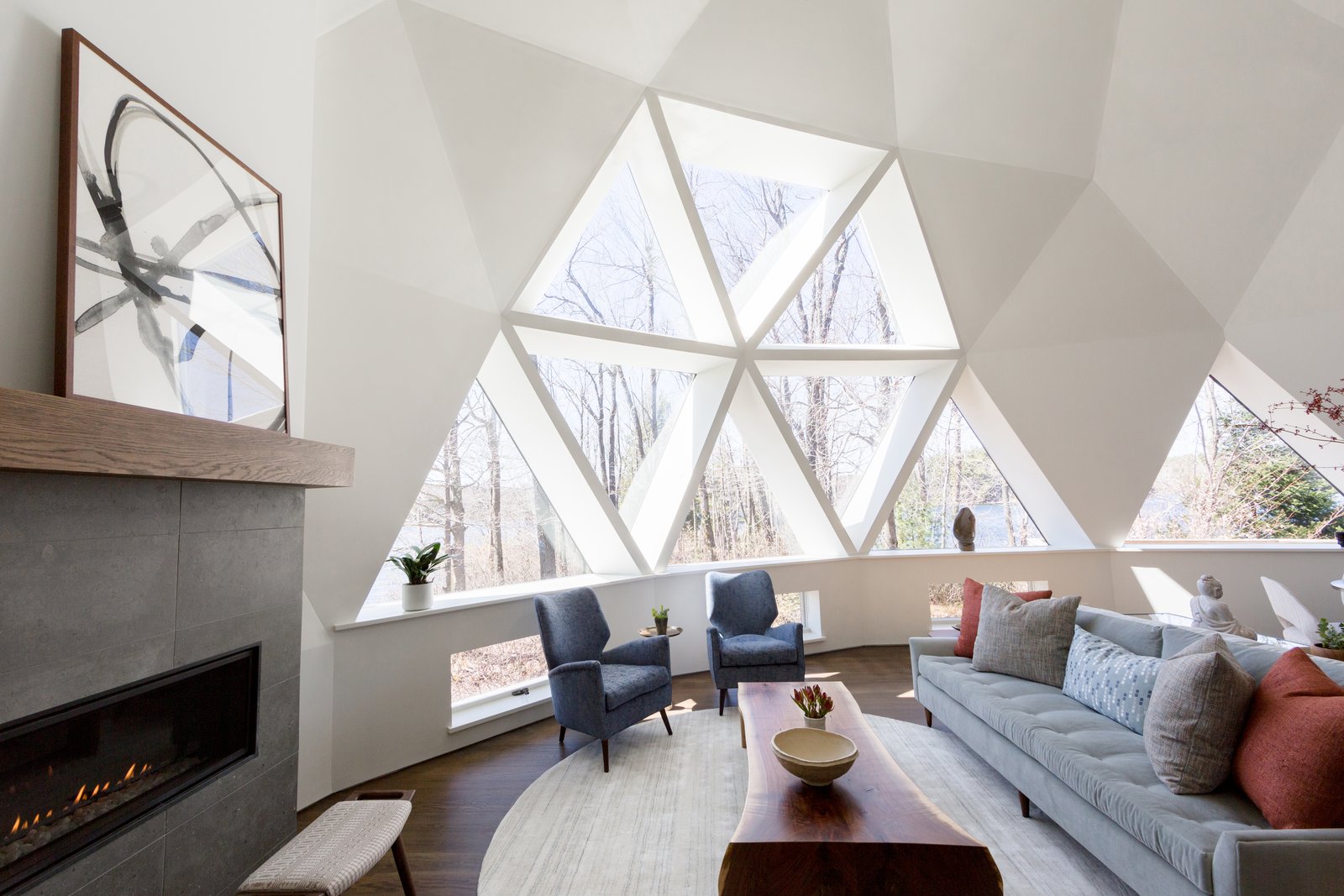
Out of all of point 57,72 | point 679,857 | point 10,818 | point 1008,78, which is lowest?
point 679,857

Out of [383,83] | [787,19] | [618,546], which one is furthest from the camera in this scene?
[618,546]

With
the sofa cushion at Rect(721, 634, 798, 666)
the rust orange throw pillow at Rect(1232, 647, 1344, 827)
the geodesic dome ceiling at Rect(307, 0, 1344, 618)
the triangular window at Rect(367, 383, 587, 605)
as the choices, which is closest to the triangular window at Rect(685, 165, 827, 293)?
the geodesic dome ceiling at Rect(307, 0, 1344, 618)

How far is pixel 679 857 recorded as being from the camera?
290 centimetres

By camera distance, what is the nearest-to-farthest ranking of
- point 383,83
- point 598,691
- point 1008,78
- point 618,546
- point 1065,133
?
point 383,83
point 598,691
point 1008,78
point 1065,133
point 618,546

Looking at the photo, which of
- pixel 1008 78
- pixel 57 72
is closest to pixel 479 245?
pixel 57 72

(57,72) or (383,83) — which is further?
(383,83)

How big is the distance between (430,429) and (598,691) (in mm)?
2129

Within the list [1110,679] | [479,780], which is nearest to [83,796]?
[479,780]

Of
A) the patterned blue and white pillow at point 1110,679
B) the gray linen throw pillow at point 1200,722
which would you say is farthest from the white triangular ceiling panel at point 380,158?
the patterned blue and white pillow at point 1110,679

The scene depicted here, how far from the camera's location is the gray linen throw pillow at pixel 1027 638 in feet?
12.4

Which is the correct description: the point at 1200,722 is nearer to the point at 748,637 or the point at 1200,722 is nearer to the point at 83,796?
the point at 748,637

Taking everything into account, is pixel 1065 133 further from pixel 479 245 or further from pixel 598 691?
pixel 598 691

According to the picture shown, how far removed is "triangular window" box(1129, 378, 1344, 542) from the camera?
677cm

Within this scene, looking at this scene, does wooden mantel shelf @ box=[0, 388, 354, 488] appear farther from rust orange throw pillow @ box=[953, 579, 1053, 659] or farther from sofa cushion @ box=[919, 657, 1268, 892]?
rust orange throw pillow @ box=[953, 579, 1053, 659]
